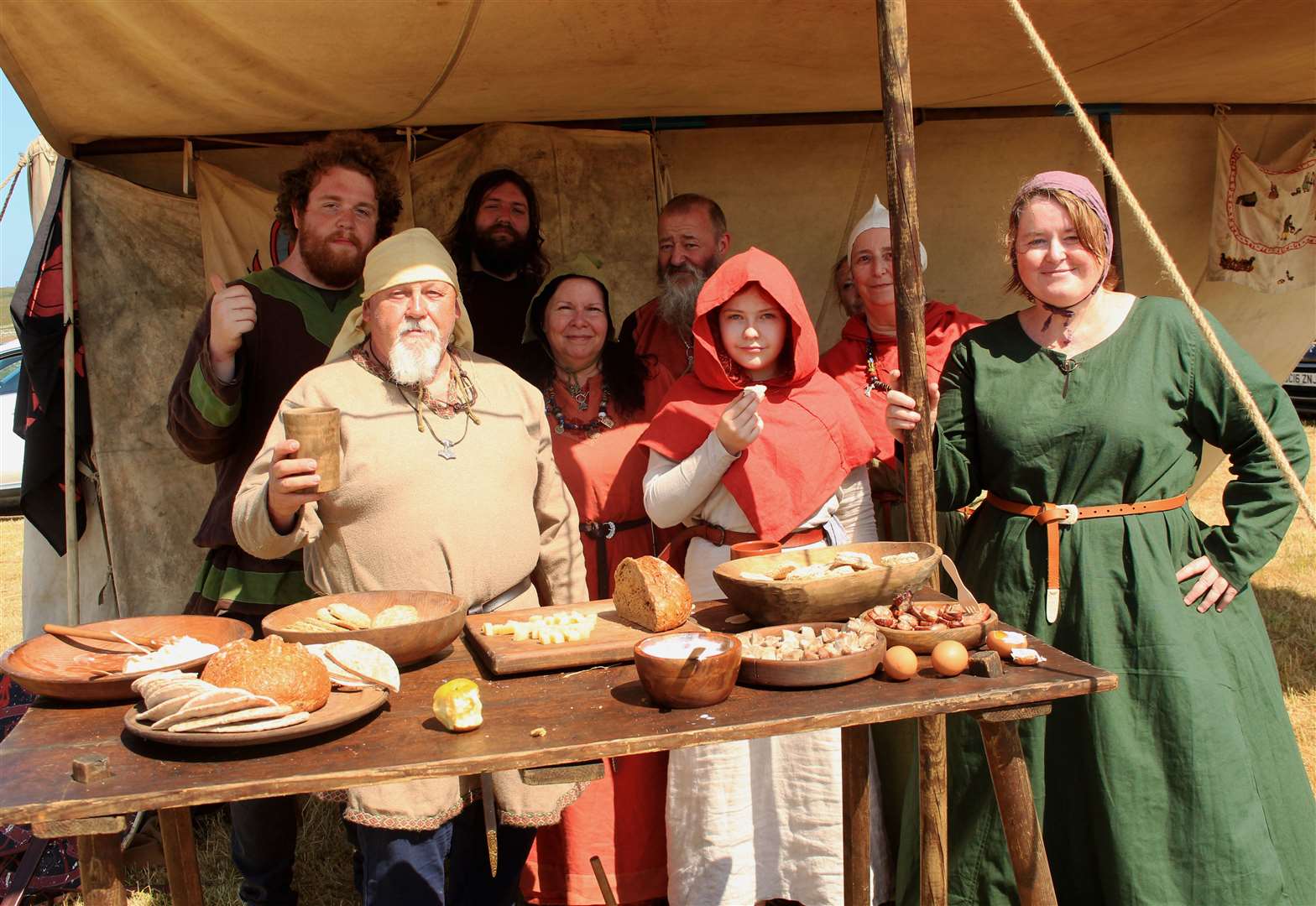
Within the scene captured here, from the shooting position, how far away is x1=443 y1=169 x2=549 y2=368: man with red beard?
12.5 feet

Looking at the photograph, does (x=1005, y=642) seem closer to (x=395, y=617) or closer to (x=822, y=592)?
(x=822, y=592)

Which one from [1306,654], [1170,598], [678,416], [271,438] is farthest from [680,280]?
[1306,654]

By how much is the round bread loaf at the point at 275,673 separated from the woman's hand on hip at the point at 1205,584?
185cm

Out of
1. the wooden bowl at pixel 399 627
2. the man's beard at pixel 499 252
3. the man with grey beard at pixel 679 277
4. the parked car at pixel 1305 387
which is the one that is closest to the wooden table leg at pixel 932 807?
the wooden bowl at pixel 399 627

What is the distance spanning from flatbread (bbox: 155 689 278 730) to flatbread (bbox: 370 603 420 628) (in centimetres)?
37

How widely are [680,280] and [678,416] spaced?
91cm

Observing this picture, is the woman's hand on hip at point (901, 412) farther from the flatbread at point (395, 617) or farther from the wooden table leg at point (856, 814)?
the flatbread at point (395, 617)

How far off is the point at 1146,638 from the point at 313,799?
2.86 m

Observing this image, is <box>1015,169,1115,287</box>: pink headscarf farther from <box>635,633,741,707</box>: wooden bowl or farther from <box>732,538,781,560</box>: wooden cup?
<box>635,633,741,707</box>: wooden bowl

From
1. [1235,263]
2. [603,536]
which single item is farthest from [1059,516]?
[1235,263]

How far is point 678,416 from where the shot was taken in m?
2.75

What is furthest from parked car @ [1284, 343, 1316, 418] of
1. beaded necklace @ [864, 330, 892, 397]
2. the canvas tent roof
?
beaded necklace @ [864, 330, 892, 397]

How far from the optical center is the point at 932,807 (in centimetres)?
210

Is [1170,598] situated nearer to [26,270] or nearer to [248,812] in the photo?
[248,812]
